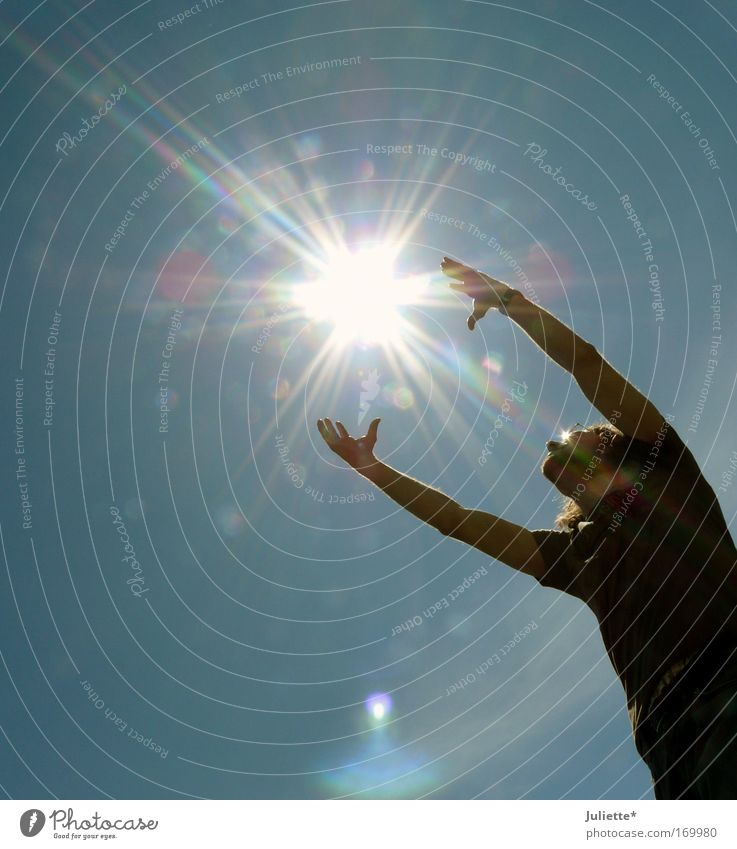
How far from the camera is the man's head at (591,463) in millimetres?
5414

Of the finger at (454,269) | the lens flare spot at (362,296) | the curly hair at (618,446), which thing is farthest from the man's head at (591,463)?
the lens flare spot at (362,296)

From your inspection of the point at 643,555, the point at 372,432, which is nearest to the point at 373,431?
the point at 372,432

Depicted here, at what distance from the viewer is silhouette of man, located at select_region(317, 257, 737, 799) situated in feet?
13.8

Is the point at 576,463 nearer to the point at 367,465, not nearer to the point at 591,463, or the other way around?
the point at 591,463

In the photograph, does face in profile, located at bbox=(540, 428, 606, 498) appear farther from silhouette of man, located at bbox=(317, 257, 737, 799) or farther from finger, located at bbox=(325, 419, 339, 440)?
finger, located at bbox=(325, 419, 339, 440)

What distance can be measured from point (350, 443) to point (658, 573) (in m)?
3.54

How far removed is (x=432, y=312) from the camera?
1520 centimetres

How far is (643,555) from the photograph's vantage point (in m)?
4.87

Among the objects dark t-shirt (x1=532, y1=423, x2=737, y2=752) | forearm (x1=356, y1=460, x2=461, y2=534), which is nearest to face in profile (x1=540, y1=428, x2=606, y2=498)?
dark t-shirt (x1=532, y1=423, x2=737, y2=752)

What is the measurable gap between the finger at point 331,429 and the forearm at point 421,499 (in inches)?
31.9
